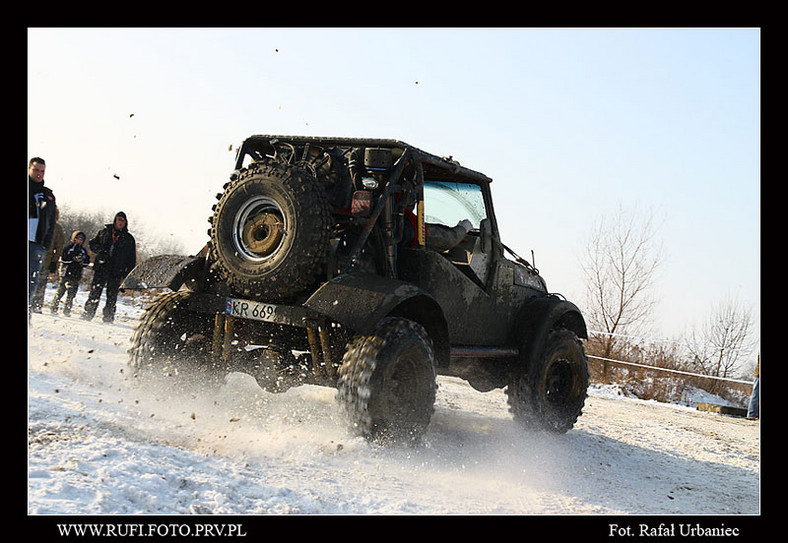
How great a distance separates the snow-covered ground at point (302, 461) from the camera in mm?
3332

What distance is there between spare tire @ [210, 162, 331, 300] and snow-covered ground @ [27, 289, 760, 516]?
0.99 metres

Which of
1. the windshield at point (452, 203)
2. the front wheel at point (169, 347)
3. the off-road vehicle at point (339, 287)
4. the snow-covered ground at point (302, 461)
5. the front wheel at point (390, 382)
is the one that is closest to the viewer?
the snow-covered ground at point (302, 461)

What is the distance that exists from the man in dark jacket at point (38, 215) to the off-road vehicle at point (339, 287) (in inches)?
119

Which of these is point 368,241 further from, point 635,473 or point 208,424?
point 635,473

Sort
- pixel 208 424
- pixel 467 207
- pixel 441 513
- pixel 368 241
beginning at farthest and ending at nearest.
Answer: pixel 467 207 < pixel 368 241 < pixel 208 424 < pixel 441 513

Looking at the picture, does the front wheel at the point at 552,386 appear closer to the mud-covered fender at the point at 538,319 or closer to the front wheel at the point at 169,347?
the mud-covered fender at the point at 538,319

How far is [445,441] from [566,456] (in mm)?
1059

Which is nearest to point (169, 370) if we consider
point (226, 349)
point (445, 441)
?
point (226, 349)

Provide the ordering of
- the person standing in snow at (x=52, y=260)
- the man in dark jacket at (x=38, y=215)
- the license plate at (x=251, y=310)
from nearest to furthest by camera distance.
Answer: the license plate at (x=251, y=310) < the man in dark jacket at (x=38, y=215) < the person standing in snow at (x=52, y=260)

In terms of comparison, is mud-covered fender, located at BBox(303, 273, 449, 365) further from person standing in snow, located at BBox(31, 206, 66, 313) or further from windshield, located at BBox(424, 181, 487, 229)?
person standing in snow, located at BBox(31, 206, 66, 313)

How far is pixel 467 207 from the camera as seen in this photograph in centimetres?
662

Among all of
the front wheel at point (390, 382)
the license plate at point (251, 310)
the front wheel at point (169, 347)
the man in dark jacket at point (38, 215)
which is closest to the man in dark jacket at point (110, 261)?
the man in dark jacket at point (38, 215)

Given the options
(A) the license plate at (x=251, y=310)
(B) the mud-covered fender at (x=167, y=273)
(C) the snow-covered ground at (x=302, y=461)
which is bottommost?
(C) the snow-covered ground at (x=302, y=461)

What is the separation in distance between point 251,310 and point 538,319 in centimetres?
289
